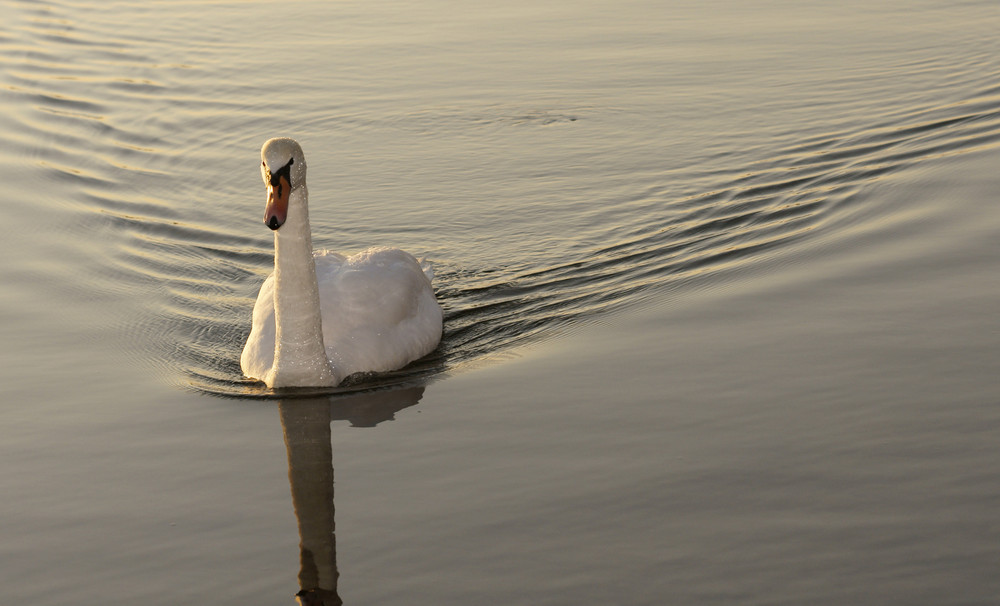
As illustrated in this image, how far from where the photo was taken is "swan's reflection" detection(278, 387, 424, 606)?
756 cm

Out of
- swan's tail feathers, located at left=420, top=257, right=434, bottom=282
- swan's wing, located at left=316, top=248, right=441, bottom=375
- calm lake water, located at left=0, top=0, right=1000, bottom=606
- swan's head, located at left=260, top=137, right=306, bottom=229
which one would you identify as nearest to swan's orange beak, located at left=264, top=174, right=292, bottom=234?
swan's head, located at left=260, top=137, right=306, bottom=229

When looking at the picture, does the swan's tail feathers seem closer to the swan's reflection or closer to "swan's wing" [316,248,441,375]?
"swan's wing" [316,248,441,375]

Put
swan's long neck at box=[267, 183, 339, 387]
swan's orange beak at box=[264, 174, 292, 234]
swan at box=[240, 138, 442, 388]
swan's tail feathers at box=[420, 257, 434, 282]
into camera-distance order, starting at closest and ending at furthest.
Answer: swan's orange beak at box=[264, 174, 292, 234], swan at box=[240, 138, 442, 388], swan's long neck at box=[267, 183, 339, 387], swan's tail feathers at box=[420, 257, 434, 282]

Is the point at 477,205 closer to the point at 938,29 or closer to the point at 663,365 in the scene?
the point at 663,365

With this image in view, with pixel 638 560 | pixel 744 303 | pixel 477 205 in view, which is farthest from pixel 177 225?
pixel 638 560

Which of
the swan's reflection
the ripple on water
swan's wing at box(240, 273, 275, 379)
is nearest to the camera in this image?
the swan's reflection

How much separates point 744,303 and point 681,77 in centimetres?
818

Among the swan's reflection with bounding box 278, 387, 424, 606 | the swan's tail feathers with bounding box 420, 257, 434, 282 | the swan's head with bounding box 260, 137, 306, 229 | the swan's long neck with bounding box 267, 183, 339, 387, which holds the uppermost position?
the swan's tail feathers with bounding box 420, 257, 434, 282

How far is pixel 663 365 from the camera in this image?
407 inches

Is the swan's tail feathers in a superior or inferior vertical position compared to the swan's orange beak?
superior

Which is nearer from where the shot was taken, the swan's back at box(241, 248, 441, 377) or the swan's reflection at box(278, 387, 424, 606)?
the swan's reflection at box(278, 387, 424, 606)

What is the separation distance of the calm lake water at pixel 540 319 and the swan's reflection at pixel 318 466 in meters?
0.03

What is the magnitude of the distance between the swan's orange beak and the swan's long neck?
0.38 m

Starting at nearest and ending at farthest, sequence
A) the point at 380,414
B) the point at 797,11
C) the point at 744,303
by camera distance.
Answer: the point at 380,414, the point at 744,303, the point at 797,11
